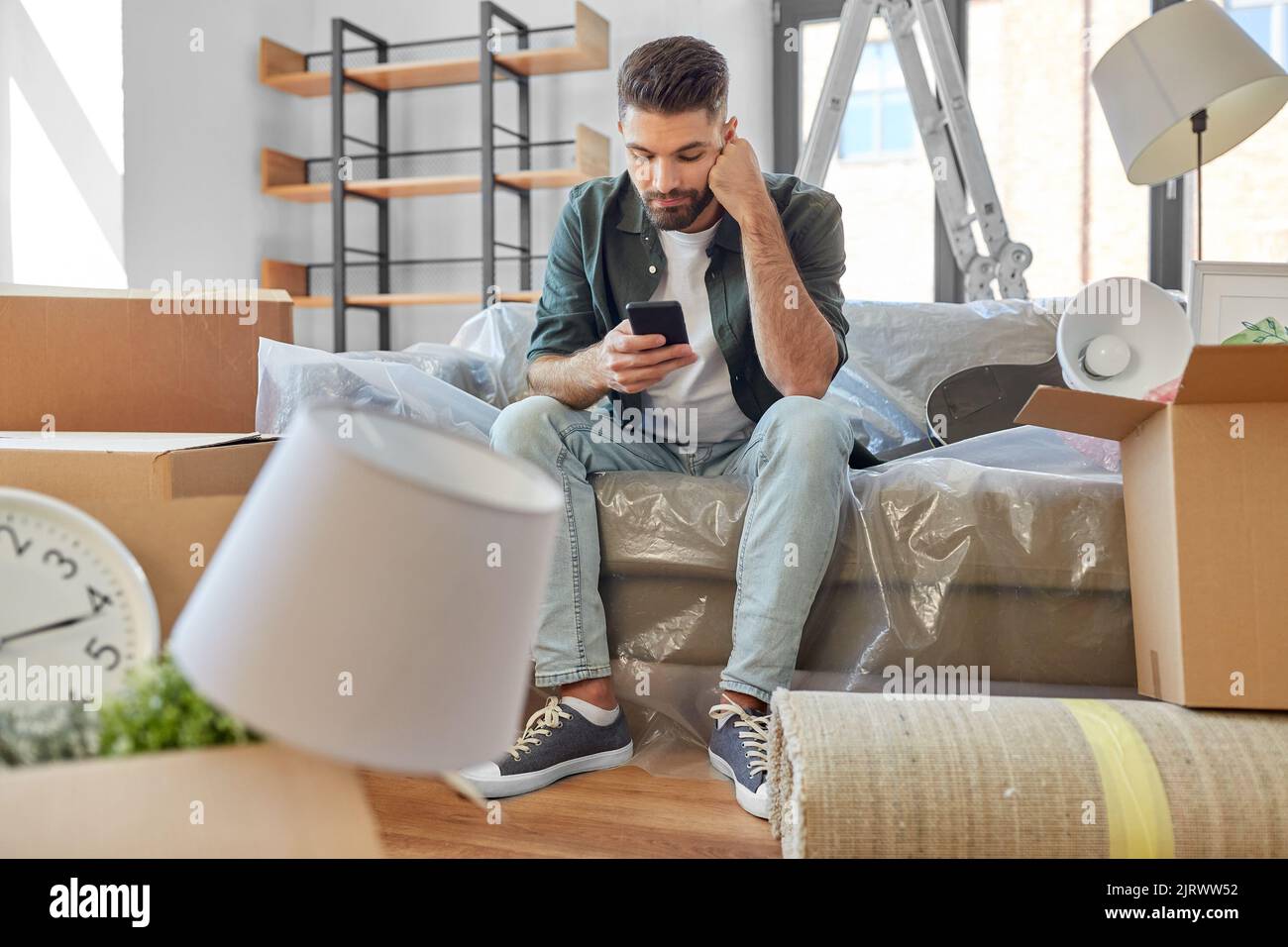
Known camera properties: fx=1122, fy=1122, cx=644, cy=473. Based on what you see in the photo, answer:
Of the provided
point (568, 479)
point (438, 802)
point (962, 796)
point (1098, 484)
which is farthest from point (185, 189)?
point (962, 796)

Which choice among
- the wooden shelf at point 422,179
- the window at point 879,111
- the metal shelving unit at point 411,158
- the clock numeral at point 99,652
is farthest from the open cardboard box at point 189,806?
the window at point 879,111

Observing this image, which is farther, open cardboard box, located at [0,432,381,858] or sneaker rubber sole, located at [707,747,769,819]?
sneaker rubber sole, located at [707,747,769,819]

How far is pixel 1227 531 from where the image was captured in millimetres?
1037

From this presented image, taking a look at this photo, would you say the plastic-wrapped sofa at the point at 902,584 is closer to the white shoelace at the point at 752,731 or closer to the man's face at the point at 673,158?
the white shoelace at the point at 752,731

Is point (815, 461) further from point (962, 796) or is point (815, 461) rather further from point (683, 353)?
point (962, 796)

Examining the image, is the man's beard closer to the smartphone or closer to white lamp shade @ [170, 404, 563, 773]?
the smartphone

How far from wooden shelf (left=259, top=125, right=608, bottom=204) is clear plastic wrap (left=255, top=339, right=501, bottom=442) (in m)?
1.71

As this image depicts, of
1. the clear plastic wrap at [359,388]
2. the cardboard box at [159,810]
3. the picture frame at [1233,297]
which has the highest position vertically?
the picture frame at [1233,297]

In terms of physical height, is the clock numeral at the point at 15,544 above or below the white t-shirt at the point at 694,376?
below

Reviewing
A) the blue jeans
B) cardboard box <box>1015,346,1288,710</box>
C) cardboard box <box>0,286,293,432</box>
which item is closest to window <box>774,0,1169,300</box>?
the blue jeans

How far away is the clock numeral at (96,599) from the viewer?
721 mm

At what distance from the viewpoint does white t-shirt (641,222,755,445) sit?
1482 mm

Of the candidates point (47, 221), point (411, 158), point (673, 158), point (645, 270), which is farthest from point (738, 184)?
point (411, 158)

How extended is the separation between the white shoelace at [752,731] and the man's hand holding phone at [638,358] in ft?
1.26
